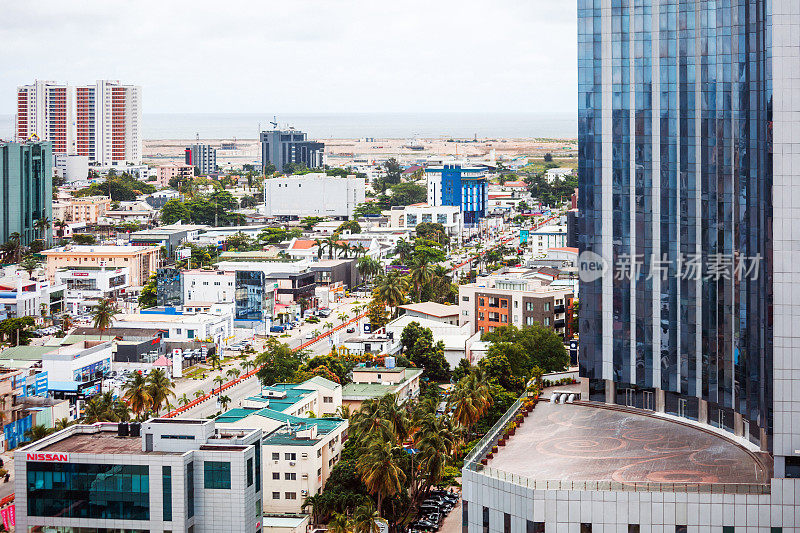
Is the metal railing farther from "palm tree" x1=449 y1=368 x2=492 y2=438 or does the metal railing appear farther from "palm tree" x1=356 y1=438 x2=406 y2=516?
"palm tree" x1=449 y1=368 x2=492 y2=438

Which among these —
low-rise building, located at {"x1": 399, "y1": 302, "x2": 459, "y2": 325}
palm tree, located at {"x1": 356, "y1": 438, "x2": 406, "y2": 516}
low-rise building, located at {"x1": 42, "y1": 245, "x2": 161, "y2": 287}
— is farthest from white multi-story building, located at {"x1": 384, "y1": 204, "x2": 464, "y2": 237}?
palm tree, located at {"x1": 356, "y1": 438, "x2": 406, "y2": 516}

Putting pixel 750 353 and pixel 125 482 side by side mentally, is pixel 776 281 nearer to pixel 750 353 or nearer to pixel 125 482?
pixel 750 353

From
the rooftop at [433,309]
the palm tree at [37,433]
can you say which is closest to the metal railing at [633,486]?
the palm tree at [37,433]

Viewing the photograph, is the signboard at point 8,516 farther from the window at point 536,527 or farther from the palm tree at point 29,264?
the palm tree at point 29,264

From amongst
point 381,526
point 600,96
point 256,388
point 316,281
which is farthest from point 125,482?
point 316,281

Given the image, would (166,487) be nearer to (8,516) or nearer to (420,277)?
(8,516)

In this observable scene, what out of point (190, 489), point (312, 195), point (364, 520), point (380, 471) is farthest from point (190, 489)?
point (312, 195)
